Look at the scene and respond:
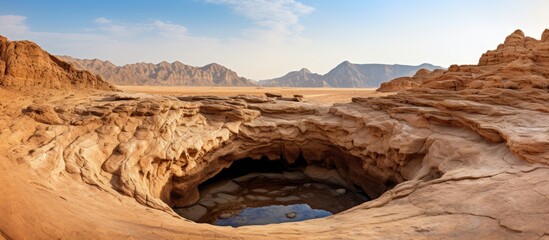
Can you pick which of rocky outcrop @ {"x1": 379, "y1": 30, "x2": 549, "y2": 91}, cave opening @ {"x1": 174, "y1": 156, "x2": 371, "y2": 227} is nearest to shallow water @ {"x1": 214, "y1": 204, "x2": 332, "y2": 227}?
cave opening @ {"x1": 174, "y1": 156, "x2": 371, "y2": 227}

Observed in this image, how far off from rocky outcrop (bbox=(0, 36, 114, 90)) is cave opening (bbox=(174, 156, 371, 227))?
16.7ft

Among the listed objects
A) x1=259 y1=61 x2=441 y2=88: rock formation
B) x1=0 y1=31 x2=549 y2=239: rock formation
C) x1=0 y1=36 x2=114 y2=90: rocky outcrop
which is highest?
x1=259 y1=61 x2=441 y2=88: rock formation

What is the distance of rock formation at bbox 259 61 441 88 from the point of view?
113 metres

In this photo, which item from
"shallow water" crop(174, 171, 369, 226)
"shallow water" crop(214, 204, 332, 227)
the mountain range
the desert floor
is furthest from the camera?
the mountain range

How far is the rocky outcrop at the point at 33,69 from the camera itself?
28.1ft

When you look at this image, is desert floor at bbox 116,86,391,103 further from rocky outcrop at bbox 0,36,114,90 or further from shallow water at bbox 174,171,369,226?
rocky outcrop at bbox 0,36,114,90

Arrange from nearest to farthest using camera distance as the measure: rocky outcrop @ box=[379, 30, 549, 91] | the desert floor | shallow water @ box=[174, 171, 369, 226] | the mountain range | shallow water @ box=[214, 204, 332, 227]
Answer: rocky outcrop @ box=[379, 30, 549, 91] < shallow water @ box=[214, 204, 332, 227] < shallow water @ box=[174, 171, 369, 226] < the desert floor < the mountain range

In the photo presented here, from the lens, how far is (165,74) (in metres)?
89.6

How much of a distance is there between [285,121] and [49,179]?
23.6 ft

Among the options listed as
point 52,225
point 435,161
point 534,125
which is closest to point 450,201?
point 435,161

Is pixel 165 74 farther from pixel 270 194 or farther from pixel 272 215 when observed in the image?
Result: pixel 272 215

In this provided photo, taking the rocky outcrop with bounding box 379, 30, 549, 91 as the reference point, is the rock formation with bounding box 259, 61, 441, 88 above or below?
above

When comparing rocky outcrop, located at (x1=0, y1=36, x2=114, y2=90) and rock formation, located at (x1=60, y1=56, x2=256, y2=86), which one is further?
rock formation, located at (x1=60, y1=56, x2=256, y2=86)

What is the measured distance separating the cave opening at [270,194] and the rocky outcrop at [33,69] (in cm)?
510
